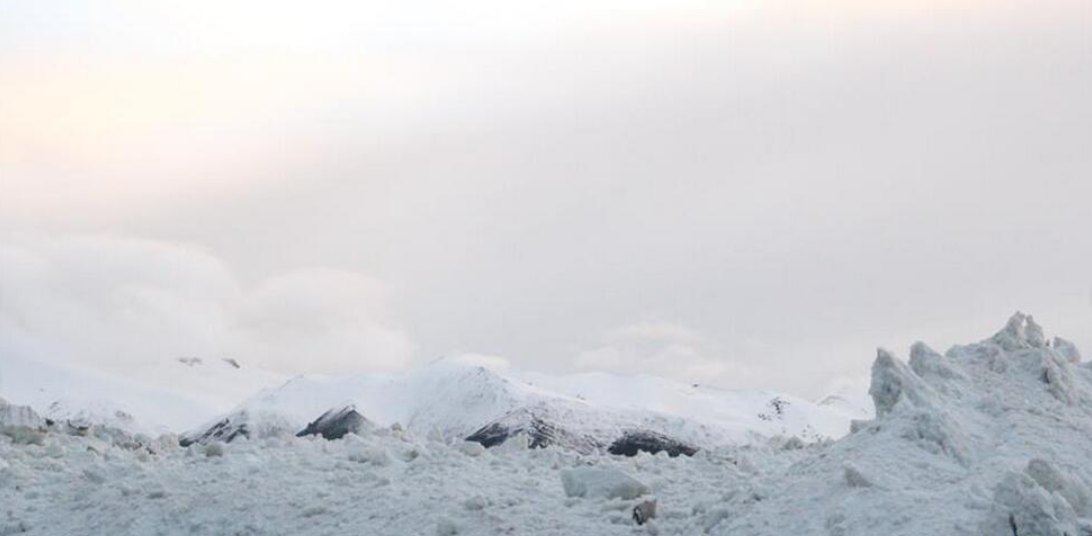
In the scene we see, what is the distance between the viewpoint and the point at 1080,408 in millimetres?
20109

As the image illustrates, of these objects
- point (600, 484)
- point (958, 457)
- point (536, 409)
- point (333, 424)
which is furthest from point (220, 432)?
point (958, 457)

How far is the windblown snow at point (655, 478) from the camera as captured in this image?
54.4 feet

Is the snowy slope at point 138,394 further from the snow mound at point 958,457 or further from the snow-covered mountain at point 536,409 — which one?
the snow mound at point 958,457

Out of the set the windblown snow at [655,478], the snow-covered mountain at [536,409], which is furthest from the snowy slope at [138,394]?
the windblown snow at [655,478]

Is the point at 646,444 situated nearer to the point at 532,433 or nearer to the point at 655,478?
the point at 532,433

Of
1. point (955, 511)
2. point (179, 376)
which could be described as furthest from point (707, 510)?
point (179, 376)

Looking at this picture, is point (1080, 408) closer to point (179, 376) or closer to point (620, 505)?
point (620, 505)

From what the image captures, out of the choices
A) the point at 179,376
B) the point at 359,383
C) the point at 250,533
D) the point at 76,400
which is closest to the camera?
the point at 250,533

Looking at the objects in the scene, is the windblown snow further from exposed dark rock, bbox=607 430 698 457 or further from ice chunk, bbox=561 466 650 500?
exposed dark rock, bbox=607 430 698 457

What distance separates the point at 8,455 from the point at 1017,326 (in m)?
13.8

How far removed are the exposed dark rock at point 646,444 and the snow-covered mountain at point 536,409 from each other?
0.10 meters

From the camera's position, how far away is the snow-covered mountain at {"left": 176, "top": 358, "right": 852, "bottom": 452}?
40438 millimetres

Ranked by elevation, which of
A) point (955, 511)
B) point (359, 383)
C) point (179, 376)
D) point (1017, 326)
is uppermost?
point (179, 376)

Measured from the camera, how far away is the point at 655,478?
823 inches
